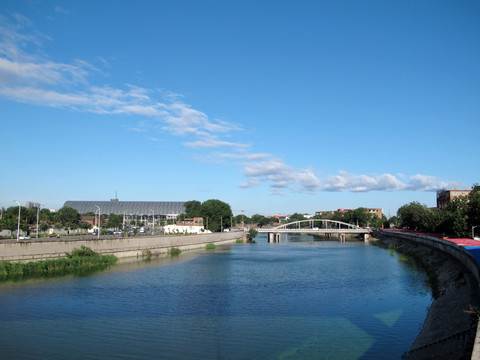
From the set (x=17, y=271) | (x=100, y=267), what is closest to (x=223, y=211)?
(x=100, y=267)

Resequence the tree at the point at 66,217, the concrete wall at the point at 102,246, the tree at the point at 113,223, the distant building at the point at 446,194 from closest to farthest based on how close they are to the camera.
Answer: the concrete wall at the point at 102,246 → the distant building at the point at 446,194 → the tree at the point at 113,223 → the tree at the point at 66,217

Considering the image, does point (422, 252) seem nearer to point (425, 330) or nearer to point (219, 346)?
point (425, 330)

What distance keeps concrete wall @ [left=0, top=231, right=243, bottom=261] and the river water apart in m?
6.04

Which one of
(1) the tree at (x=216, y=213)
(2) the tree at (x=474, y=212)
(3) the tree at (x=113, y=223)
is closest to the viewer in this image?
(2) the tree at (x=474, y=212)

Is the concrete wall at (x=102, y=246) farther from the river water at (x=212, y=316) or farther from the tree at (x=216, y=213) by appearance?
the tree at (x=216, y=213)

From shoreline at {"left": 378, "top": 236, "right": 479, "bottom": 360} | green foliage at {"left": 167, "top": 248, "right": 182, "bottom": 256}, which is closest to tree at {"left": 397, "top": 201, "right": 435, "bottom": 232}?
shoreline at {"left": 378, "top": 236, "right": 479, "bottom": 360}

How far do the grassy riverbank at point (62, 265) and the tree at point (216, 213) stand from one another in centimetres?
6290

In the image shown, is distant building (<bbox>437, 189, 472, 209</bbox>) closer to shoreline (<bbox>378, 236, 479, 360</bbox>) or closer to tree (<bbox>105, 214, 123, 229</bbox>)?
shoreline (<bbox>378, 236, 479, 360</bbox>)

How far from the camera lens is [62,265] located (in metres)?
40.0

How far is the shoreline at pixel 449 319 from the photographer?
46.0 feet

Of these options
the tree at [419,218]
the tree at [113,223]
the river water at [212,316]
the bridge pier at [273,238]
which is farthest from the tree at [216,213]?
the river water at [212,316]

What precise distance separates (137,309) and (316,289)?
47.5 feet

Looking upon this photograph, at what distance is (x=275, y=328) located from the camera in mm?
20344

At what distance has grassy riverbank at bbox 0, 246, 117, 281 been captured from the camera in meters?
35.1
